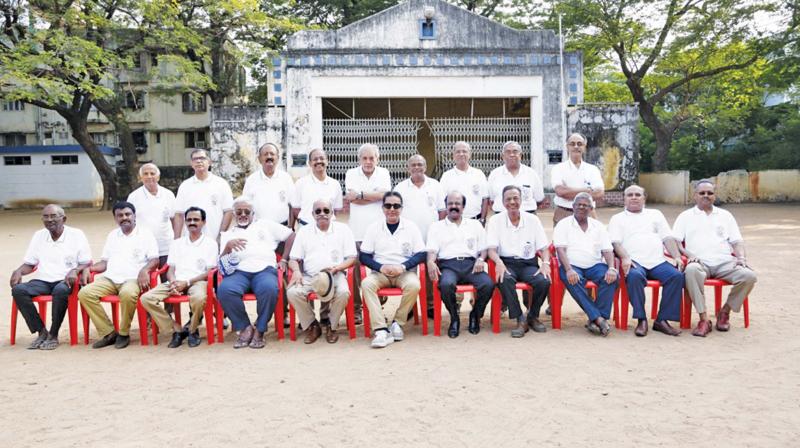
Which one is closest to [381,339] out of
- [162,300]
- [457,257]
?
[457,257]

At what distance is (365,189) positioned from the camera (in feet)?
16.7

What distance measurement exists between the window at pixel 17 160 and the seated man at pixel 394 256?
1957 centimetres

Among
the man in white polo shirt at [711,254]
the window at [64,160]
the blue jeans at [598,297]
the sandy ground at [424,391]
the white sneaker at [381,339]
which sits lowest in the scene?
the sandy ground at [424,391]

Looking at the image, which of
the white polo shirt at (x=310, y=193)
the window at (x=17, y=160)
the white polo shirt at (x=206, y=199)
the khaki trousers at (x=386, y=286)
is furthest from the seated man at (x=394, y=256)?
the window at (x=17, y=160)

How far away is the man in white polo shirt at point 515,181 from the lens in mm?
5227

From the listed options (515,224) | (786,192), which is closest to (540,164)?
(786,192)

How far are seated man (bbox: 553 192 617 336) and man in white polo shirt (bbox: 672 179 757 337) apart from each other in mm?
581

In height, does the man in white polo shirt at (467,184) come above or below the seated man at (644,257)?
above

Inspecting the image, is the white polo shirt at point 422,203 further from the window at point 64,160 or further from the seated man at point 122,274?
the window at point 64,160

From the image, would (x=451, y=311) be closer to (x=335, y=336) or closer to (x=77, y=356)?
(x=335, y=336)

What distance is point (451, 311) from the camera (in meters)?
4.68

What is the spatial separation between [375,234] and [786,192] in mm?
14188

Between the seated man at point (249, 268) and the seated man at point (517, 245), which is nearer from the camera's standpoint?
the seated man at point (249, 268)

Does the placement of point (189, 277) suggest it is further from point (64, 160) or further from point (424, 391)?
point (64, 160)
